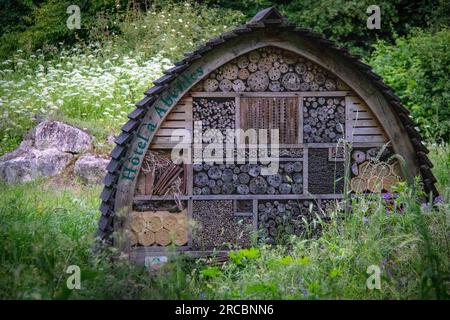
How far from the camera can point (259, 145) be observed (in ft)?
18.9

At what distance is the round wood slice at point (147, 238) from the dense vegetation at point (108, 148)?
0.39m

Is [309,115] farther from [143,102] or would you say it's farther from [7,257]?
[7,257]

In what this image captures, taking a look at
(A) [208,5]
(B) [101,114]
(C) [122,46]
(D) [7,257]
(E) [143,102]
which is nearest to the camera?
(D) [7,257]

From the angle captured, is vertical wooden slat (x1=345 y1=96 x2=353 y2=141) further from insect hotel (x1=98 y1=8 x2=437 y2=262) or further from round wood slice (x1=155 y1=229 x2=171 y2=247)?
round wood slice (x1=155 y1=229 x2=171 y2=247)

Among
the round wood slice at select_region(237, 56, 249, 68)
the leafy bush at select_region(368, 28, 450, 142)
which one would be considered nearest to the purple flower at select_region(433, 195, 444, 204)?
the round wood slice at select_region(237, 56, 249, 68)

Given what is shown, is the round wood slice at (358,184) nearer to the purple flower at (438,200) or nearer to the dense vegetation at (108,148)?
the dense vegetation at (108,148)

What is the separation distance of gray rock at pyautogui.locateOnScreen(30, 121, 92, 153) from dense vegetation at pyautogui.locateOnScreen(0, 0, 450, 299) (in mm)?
232

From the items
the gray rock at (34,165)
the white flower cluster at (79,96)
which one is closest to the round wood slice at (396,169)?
the gray rock at (34,165)

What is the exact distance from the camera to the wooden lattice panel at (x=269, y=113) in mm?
5742

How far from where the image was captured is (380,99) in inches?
226

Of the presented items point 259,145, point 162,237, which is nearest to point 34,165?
point 162,237

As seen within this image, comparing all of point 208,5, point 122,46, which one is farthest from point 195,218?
point 208,5

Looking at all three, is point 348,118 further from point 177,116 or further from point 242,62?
point 177,116

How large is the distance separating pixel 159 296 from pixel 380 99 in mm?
2956
